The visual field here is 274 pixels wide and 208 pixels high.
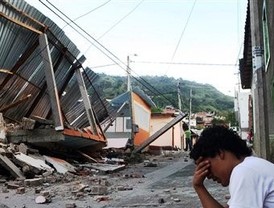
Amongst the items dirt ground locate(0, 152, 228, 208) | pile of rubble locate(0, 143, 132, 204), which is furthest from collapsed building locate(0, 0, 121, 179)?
dirt ground locate(0, 152, 228, 208)

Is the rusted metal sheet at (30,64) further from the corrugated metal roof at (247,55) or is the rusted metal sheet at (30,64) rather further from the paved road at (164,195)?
the corrugated metal roof at (247,55)

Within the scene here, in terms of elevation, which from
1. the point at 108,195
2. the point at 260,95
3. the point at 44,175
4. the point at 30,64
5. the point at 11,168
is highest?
the point at 30,64

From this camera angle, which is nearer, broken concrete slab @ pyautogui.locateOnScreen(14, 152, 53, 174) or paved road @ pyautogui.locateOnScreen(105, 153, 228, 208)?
paved road @ pyautogui.locateOnScreen(105, 153, 228, 208)

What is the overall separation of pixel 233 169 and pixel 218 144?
5.8 inches

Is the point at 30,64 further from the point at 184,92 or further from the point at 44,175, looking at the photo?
the point at 184,92

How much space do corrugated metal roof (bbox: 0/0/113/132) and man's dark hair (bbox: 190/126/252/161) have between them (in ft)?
30.6

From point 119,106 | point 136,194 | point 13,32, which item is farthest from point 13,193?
point 119,106

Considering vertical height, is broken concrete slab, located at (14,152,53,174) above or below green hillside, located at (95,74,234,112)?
below

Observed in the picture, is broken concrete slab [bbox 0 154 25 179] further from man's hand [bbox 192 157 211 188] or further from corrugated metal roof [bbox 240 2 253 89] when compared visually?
man's hand [bbox 192 157 211 188]

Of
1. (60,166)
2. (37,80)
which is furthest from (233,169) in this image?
(37,80)

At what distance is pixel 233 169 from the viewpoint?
2.09m

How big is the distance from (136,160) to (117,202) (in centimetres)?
1243

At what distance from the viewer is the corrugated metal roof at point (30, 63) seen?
11438mm

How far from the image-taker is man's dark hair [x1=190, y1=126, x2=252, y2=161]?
7.14ft
